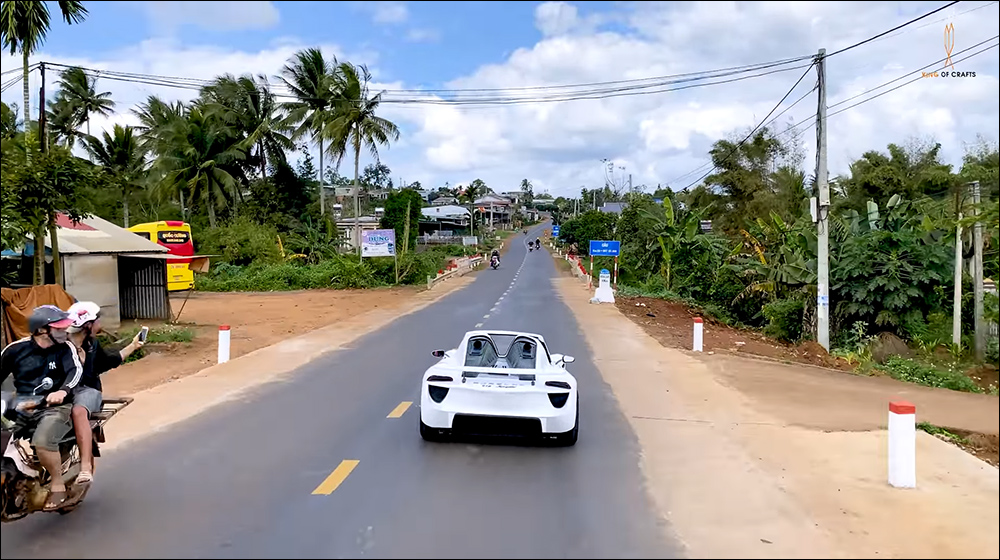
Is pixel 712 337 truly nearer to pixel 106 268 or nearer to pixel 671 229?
pixel 671 229

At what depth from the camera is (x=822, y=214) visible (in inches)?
661

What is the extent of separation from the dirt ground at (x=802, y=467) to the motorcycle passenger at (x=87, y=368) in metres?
4.44

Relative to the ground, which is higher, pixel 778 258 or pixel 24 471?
pixel 778 258

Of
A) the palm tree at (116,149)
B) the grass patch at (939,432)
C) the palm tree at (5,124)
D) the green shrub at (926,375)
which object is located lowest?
the green shrub at (926,375)

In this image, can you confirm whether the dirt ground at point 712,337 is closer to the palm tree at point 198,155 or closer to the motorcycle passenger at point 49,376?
the motorcycle passenger at point 49,376

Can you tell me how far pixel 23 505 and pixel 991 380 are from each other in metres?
12.9

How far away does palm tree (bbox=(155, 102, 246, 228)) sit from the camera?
160 ft

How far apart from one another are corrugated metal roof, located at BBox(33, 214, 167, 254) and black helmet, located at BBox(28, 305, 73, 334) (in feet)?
47.8

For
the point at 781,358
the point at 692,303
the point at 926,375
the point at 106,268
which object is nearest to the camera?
the point at 926,375

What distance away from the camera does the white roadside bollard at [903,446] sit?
6.86 m

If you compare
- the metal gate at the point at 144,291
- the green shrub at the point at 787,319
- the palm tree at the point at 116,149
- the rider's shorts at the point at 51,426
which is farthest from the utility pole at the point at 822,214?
the palm tree at the point at 116,149

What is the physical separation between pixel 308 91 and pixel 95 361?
46.3 meters

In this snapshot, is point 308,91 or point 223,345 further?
point 308,91

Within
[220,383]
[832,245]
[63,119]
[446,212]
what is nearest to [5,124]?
[220,383]
